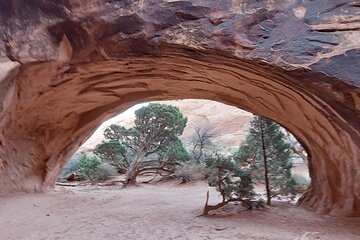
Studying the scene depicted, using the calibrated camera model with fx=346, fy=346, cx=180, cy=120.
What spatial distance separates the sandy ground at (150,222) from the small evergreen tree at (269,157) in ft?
1.57

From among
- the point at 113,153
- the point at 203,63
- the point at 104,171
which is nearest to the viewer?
the point at 203,63

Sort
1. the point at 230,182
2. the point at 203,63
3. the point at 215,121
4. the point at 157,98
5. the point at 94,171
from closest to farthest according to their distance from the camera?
1. the point at 203,63
2. the point at 230,182
3. the point at 157,98
4. the point at 94,171
5. the point at 215,121

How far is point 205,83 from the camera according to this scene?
637 centimetres

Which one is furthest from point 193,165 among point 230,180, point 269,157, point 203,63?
point 203,63

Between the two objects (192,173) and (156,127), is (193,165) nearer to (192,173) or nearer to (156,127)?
(192,173)

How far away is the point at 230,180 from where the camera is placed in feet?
23.3

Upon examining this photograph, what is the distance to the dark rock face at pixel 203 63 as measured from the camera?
4309mm

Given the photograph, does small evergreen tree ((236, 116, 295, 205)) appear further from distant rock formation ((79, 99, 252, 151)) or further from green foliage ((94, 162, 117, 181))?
distant rock formation ((79, 99, 252, 151))

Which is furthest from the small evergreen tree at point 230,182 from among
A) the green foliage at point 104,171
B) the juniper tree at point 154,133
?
the green foliage at point 104,171

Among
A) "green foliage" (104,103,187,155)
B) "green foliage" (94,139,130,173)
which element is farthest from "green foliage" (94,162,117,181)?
"green foliage" (104,103,187,155)

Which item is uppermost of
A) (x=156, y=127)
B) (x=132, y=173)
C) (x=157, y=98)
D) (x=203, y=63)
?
(x=156, y=127)

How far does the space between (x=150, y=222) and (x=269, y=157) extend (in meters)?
3.31

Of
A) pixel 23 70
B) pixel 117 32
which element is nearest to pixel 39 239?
pixel 23 70

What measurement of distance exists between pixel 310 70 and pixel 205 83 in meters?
2.45
